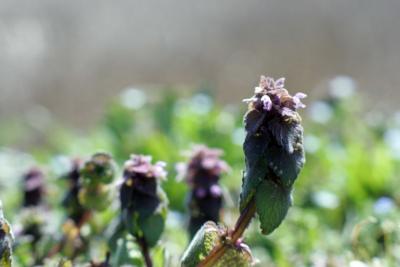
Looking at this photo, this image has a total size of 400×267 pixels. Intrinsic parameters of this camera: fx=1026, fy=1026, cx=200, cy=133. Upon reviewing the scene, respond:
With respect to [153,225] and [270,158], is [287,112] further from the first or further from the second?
[153,225]

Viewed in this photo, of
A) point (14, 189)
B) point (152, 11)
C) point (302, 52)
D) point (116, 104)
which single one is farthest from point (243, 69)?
point (14, 189)

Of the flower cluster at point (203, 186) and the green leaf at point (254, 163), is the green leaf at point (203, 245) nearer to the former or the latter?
the green leaf at point (254, 163)

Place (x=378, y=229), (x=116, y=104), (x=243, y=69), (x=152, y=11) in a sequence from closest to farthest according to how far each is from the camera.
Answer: (x=378, y=229), (x=116, y=104), (x=243, y=69), (x=152, y=11)

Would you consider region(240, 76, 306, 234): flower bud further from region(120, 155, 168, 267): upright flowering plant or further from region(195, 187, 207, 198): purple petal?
region(195, 187, 207, 198): purple petal

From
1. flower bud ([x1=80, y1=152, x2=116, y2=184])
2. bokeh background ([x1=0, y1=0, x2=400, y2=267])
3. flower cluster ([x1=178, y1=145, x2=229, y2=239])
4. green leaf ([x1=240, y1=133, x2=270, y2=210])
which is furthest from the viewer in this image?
bokeh background ([x1=0, y1=0, x2=400, y2=267])

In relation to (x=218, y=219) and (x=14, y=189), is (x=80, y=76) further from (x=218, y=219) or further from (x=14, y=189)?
(x=218, y=219)

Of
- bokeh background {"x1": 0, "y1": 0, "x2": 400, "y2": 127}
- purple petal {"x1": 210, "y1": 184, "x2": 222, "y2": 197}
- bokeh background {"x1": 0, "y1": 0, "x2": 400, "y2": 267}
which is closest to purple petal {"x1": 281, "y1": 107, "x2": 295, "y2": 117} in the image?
bokeh background {"x1": 0, "y1": 0, "x2": 400, "y2": 267}

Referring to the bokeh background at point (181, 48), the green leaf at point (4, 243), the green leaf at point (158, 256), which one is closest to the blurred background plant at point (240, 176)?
the green leaf at point (158, 256)
